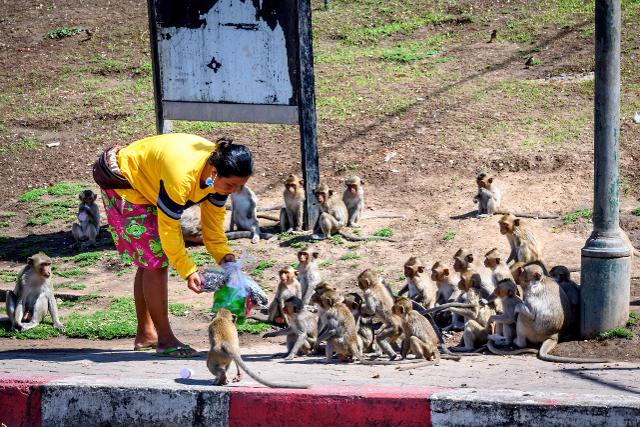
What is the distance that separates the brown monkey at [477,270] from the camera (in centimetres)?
1043

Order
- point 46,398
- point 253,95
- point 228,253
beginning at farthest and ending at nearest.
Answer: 1. point 253,95
2. point 228,253
3. point 46,398

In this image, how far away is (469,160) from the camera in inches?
596

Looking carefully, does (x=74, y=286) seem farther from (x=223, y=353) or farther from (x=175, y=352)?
(x=223, y=353)

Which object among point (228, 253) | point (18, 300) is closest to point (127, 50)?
point (18, 300)

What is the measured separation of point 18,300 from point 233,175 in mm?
3847

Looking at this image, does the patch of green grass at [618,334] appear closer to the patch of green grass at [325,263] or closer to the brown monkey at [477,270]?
the brown monkey at [477,270]

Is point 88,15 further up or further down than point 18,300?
further up

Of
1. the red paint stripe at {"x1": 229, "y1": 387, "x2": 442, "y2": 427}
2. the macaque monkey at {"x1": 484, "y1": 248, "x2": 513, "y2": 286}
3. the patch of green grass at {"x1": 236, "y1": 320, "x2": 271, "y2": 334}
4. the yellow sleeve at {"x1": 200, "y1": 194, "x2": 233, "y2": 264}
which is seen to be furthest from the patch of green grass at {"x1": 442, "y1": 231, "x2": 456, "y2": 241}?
the red paint stripe at {"x1": 229, "y1": 387, "x2": 442, "y2": 427}

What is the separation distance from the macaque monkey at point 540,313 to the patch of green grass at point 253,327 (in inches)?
92.9

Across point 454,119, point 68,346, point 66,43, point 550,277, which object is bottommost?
point 68,346

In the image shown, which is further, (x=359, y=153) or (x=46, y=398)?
(x=359, y=153)

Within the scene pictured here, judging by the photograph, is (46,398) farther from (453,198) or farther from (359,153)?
(359,153)

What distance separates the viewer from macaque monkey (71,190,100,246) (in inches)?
549

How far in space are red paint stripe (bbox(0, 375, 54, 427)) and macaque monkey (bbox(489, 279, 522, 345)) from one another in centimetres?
366
